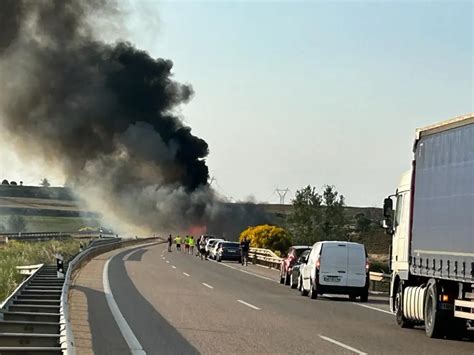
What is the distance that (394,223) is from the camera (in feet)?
64.5

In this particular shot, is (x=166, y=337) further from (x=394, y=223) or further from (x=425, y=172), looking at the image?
(x=394, y=223)

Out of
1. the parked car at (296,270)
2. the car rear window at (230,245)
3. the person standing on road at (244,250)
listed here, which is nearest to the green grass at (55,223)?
the car rear window at (230,245)

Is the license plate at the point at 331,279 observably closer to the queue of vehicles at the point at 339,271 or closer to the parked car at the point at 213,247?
the queue of vehicles at the point at 339,271

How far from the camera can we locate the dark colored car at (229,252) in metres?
58.2

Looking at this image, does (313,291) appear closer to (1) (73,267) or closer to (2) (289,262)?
(2) (289,262)

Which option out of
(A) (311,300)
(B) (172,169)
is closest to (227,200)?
(B) (172,169)

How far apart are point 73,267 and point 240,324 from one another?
52.1 ft

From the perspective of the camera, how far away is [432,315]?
52.2 feet

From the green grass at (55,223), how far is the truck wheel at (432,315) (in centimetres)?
11537

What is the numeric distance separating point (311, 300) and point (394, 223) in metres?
7.21

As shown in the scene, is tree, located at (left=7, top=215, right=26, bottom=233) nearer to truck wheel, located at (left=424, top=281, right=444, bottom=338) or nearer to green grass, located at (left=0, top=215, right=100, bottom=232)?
green grass, located at (left=0, top=215, right=100, bottom=232)

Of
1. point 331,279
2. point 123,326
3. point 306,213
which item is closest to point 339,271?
point 331,279

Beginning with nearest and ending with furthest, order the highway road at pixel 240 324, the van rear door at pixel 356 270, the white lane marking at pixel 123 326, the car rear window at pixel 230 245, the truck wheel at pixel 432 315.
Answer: the white lane marking at pixel 123 326 → the highway road at pixel 240 324 → the truck wheel at pixel 432 315 → the van rear door at pixel 356 270 → the car rear window at pixel 230 245

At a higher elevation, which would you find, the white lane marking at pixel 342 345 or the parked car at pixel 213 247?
the parked car at pixel 213 247
